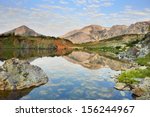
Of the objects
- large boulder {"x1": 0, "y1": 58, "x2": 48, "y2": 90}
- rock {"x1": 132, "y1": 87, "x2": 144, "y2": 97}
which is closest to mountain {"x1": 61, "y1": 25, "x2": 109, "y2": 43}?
large boulder {"x1": 0, "y1": 58, "x2": 48, "y2": 90}

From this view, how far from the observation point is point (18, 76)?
33.2 feet

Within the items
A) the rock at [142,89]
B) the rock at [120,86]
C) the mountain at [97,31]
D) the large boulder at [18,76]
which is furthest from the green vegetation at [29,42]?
the rock at [142,89]

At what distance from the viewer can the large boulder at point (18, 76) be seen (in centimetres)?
979

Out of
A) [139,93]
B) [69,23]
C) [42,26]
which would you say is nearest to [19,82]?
[139,93]

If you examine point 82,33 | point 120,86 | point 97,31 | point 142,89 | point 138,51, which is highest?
A: point 97,31

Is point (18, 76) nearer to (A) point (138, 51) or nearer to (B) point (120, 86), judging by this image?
(B) point (120, 86)

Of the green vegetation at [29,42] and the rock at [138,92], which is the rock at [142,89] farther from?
the green vegetation at [29,42]

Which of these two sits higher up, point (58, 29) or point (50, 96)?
point (58, 29)

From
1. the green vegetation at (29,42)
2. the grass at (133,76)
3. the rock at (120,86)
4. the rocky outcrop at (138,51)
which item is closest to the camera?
the rock at (120,86)

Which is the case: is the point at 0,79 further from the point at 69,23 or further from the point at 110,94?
the point at 69,23

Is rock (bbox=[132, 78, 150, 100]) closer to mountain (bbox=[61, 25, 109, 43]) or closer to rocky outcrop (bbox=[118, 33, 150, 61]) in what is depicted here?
rocky outcrop (bbox=[118, 33, 150, 61])

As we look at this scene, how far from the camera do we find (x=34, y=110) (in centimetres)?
512

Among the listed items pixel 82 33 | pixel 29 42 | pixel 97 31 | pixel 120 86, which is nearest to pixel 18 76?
pixel 120 86

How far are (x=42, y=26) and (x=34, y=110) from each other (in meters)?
11.4
